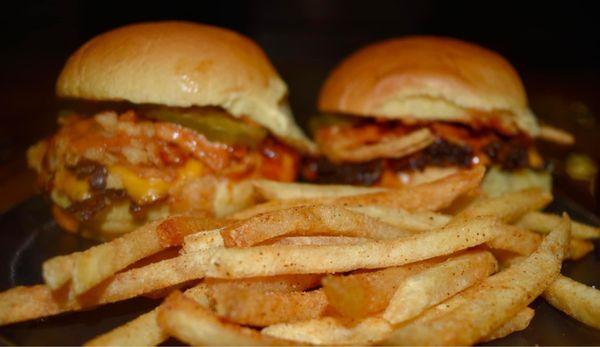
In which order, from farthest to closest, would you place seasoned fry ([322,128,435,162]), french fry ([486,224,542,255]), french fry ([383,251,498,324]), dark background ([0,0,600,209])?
dark background ([0,0,600,209])
seasoned fry ([322,128,435,162])
french fry ([486,224,542,255])
french fry ([383,251,498,324])

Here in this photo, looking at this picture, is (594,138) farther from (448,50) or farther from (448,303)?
(448,303)

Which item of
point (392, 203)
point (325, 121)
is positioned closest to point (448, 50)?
point (325, 121)

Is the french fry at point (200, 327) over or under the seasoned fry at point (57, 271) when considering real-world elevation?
under

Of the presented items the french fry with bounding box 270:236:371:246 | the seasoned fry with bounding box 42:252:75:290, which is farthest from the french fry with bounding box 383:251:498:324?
the seasoned fry with bounding box 42:252:75:290

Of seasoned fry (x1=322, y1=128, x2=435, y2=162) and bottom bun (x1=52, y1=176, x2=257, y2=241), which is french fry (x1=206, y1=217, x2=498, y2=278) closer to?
bottom bun (x1=52, y1=176, x2=257, y2=241)

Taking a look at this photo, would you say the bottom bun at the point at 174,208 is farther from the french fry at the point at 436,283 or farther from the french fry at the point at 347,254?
the french fry at the point at 436,283

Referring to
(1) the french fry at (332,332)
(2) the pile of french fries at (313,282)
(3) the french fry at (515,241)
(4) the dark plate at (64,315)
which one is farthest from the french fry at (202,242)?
(3) the french fry at (515,241)

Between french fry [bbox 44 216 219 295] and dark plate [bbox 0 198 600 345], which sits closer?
french fry [bbox 44 216 219 295]
